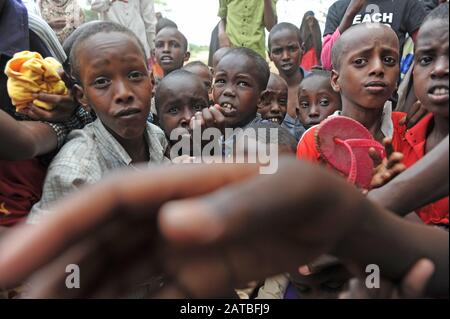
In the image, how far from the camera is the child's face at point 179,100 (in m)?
2.83

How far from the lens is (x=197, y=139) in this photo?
1946mm

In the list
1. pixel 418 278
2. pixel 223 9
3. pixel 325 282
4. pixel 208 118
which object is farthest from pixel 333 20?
pixel 418 278

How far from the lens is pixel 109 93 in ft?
5.93

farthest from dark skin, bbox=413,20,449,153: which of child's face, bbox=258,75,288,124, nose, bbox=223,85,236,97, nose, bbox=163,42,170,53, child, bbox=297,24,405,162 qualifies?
nose, bbox=163,42,170,53

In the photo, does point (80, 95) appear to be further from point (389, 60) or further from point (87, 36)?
point (389, 60)

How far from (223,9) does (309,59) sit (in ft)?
3.61

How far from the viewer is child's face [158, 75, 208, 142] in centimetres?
283

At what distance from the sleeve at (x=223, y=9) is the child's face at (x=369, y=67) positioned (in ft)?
10.4

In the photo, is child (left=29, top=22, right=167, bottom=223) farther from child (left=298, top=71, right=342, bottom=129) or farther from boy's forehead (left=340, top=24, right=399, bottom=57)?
child (left=298, top=71, right=342, bottom=129)

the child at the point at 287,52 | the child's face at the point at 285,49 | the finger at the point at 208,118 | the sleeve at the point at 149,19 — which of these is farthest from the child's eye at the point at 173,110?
the sleeve at the point at 149,19

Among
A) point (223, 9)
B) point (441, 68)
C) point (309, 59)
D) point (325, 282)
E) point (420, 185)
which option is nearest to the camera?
point (420, 185)

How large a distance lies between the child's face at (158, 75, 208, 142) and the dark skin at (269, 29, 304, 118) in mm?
1794
